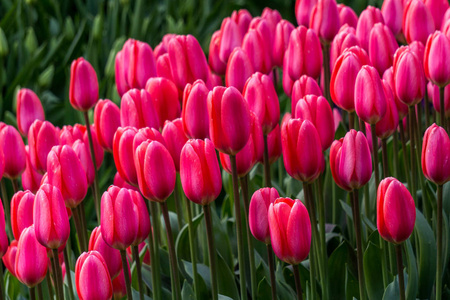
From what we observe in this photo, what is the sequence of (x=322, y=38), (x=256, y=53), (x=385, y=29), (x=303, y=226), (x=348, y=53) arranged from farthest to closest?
(x=322, y=38)
(x=256, y=53)
(x=385, y=29)
(x=348, y=53)
(x=303, y=226)

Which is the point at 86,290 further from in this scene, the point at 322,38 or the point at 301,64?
the point at 322,38

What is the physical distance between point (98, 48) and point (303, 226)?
7.36 ft

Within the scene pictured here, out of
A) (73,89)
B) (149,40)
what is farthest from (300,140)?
(149,40)

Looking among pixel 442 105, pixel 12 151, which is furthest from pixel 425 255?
pixel 12 151

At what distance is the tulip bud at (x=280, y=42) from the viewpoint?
1828 mm

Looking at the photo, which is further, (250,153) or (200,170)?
(250,153)

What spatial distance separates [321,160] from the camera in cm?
117

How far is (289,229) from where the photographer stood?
1.05 m

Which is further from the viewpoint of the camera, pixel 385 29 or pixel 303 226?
pixel 385 29

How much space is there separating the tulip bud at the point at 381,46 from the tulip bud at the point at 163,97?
17.3 inches

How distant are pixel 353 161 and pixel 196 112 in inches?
11.3

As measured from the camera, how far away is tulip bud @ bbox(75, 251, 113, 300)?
1.09 metres

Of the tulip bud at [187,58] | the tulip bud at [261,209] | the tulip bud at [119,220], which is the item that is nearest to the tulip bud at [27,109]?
the tulip bud at [187,58]

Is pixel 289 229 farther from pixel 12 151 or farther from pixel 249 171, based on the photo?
pixel 12 151
